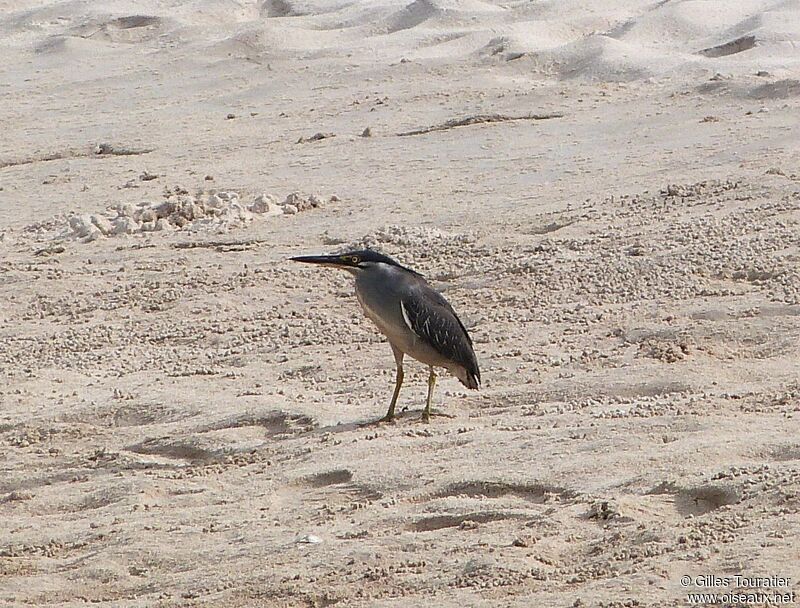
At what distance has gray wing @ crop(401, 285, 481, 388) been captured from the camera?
6.37 meters

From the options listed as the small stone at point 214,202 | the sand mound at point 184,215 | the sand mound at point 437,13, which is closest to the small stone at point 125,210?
the sand mound at point 184,215

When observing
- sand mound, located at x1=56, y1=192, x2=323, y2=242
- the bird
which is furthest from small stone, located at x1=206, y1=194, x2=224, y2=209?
the bird

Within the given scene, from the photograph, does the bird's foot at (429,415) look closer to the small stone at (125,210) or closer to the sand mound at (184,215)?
the sand mound at (184,215)

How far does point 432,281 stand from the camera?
26.4 feet

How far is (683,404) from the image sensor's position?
5.94m

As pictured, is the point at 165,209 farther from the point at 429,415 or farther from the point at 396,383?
the point at 429,415

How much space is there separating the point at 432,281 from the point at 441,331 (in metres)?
1.68

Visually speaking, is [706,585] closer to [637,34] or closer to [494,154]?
[494,154]

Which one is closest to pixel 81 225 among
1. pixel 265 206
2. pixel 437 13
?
pixel 265 206

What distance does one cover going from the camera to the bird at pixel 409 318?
20.9 feet

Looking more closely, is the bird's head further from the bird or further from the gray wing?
the gray wing

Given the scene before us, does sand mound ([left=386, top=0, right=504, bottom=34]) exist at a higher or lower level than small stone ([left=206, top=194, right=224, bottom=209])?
higher

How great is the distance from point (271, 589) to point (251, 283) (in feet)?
12.2

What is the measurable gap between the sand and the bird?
0.71ft
